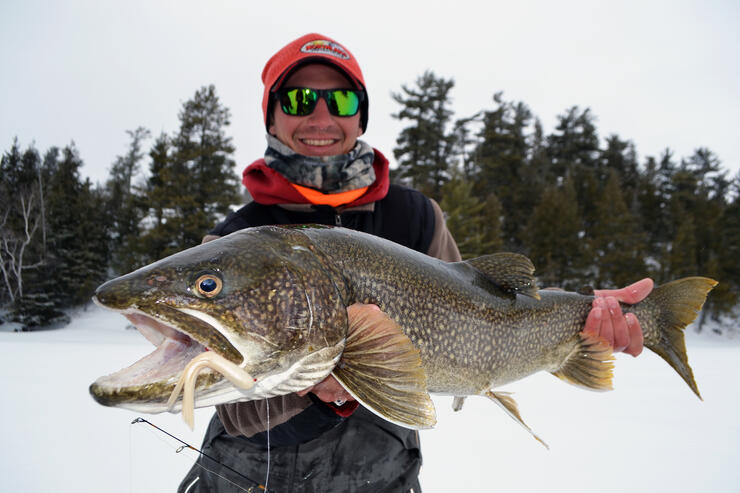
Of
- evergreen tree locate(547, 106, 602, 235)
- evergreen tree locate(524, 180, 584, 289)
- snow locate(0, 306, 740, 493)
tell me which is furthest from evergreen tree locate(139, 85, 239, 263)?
evergreen tree locate(547, 106, 602, 235)

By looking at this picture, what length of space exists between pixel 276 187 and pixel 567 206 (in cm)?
3706

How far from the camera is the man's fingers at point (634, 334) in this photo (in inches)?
114

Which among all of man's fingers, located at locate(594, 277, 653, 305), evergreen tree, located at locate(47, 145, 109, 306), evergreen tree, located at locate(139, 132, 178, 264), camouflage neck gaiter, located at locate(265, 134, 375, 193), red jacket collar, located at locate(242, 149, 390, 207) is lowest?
evergreen tree, located at locate(47, 145, 109, 306)

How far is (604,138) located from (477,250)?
3767 cm

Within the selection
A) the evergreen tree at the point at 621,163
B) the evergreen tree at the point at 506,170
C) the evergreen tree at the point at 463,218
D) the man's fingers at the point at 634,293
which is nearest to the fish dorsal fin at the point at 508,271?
the man's fingers at the point at 634,293

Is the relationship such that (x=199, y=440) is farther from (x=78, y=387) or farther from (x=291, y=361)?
(x=291, y=361)

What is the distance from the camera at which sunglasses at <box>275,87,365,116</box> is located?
294 cm

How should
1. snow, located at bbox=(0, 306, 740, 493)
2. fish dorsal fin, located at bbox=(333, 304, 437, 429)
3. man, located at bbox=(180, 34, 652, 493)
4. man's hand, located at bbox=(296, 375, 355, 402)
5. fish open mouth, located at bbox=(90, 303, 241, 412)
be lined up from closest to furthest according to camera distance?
fish open mouth, located at bbox=(90, 303, 241, 412) < fish dorsal fin, located at bbox=(333, 304, 437, 429) < man's hand, located at bbox=(296, 375, 355, 402) < man, located at bbox=(180, 34, 652, 493) < snow, located at bbox=(0, 306, 740, 493)

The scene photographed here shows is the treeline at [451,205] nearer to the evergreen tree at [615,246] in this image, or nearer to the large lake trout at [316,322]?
the evergreen tree at [615,246]

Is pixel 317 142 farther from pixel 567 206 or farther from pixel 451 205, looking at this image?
pixel 567 206

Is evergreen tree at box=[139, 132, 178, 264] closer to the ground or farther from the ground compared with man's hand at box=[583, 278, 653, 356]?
closer to the ground

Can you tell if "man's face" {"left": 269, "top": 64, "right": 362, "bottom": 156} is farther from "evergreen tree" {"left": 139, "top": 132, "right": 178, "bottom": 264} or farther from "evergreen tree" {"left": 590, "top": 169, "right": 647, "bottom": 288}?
"evergreen tree" {"left": 590, "top": 169, "right": 647, "bottom": 288}

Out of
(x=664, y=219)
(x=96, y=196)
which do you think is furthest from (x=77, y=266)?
(x=664, y=219)

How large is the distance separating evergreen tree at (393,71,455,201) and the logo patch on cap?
3334 cm
